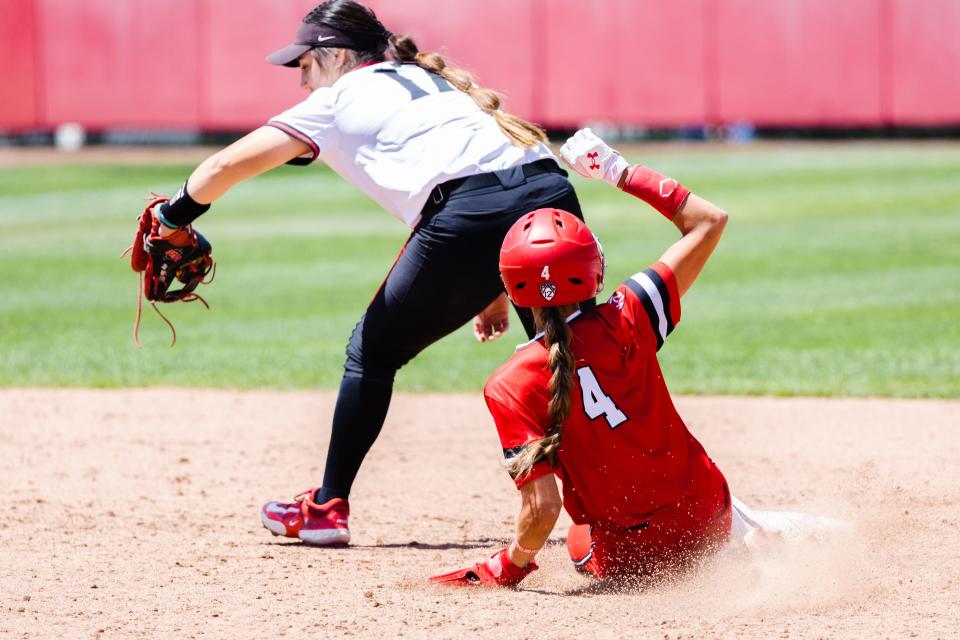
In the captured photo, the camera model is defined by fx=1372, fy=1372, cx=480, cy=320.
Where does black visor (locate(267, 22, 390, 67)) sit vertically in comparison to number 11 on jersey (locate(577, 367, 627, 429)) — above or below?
above

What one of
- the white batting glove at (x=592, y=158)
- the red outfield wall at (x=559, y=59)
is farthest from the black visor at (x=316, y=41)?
the red outfield wall at (x=559, y=59)

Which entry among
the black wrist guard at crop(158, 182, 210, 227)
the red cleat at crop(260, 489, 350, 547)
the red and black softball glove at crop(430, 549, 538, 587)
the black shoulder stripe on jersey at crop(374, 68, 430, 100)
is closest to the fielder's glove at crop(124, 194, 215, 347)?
the black wrist guard at crop(158, 182, 210, 227)

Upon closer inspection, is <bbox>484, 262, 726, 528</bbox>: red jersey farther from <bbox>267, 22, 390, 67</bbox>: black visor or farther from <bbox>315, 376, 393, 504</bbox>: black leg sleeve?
<bbox>267, 22, 390, 67</bbox>: black visor

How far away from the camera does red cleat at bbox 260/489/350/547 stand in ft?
15.7

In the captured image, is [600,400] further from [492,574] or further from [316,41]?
[316,41]

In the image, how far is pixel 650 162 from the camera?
861 inches

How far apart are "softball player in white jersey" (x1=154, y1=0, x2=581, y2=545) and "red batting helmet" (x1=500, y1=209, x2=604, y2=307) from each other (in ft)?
1.87

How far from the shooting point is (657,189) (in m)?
4.03

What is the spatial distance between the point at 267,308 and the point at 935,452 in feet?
20.7

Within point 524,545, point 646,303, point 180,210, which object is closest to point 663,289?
point 646,303

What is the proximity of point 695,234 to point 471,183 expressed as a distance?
799mm

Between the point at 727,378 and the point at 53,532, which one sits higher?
the point at 53,532

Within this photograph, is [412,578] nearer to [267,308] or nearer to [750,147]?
[267,308]

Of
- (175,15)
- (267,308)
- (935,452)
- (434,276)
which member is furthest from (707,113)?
(434,276)
